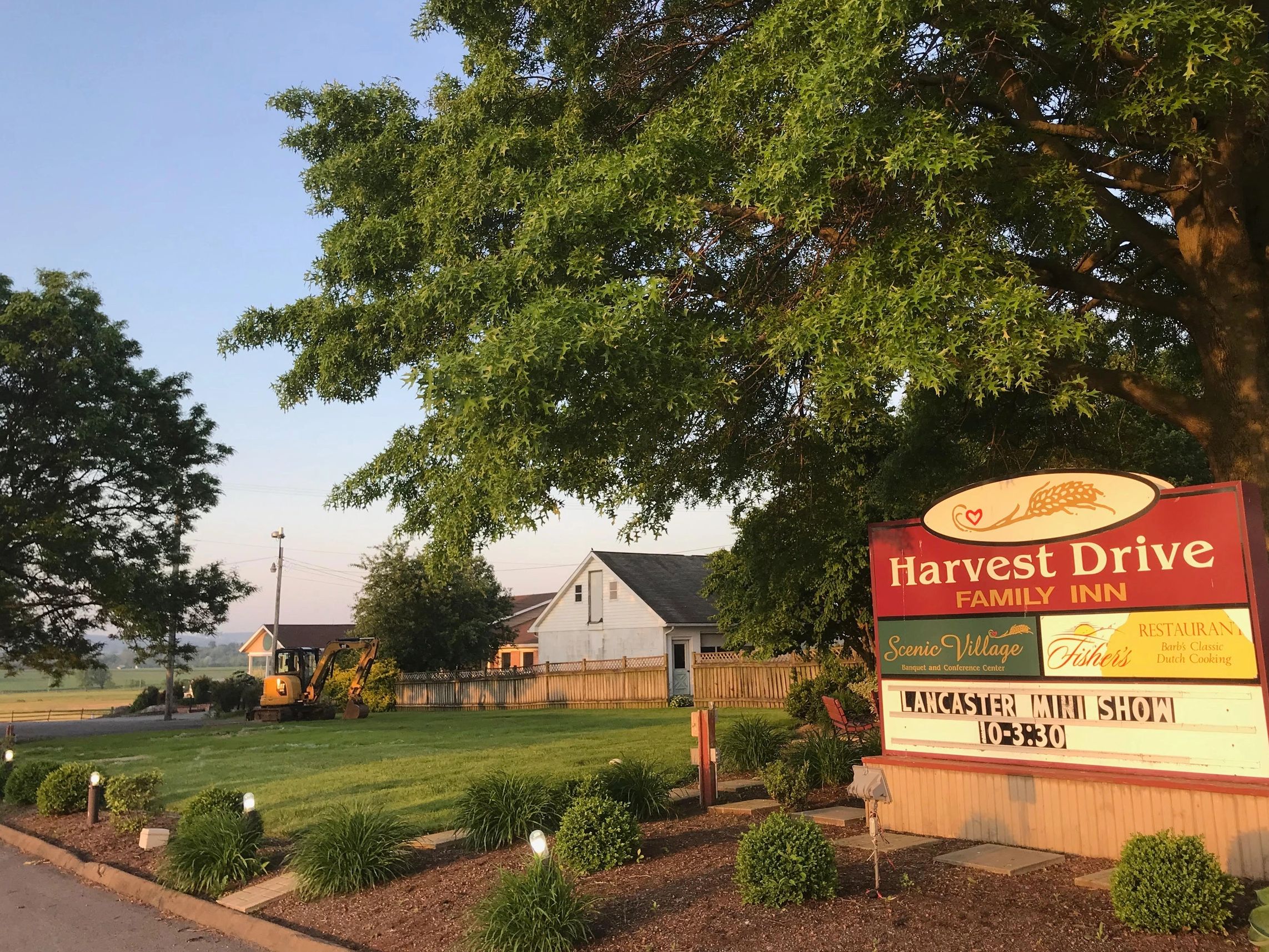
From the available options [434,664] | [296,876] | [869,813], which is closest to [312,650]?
[434,664]

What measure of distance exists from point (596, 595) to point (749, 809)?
33.8 metres

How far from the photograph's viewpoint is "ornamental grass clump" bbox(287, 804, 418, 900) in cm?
816

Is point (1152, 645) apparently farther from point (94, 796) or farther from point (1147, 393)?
point (94, 796)

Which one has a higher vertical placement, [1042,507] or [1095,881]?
[1042,507]

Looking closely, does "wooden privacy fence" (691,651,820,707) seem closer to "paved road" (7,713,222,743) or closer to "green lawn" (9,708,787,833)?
"green lawn" (9,708,787,833)

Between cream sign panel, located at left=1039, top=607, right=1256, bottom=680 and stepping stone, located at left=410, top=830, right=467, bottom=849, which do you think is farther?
stepping stone, located at left=410, top=830, right=467, bottom=849

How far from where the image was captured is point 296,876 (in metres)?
8.68

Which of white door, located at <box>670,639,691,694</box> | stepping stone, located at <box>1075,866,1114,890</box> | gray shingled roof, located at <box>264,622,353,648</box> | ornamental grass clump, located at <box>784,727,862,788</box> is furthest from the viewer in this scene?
gray shingled roof, located at <box>264,622,353,648</box>

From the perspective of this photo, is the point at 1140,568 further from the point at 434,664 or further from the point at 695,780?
the point at 434,664

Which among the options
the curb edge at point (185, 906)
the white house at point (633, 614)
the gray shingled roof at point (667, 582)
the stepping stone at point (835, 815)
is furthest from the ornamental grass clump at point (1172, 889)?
the gray shingled roof at point (667, 582)

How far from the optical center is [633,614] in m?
41.4

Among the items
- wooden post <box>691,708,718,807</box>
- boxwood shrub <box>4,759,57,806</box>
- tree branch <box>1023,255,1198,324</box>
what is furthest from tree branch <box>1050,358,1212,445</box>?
boxwood shrub <box>4,759,57,806</box>

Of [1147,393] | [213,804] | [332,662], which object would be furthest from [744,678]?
[1147,393]

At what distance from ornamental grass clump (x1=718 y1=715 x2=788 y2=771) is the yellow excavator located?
909 inches
